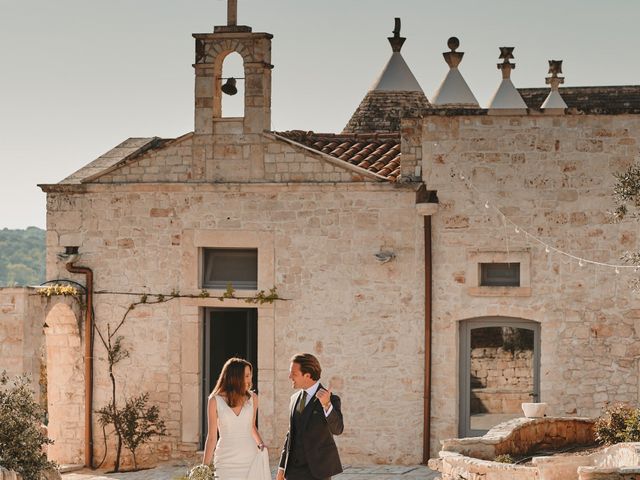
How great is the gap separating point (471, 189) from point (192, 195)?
3705mm

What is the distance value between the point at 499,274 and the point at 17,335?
613cm

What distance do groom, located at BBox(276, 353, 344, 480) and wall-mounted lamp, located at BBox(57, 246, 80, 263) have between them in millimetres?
8885

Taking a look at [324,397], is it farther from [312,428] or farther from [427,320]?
[427,320]

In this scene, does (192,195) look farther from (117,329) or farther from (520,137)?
(520,137)

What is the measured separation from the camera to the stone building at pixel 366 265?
17.0m

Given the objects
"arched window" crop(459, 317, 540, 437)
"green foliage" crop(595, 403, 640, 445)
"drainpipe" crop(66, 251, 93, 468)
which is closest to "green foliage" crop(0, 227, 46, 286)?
"drainpipe" crop(66, 251, 93, 468)

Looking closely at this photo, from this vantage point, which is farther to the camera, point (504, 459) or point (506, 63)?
point (506, 63)

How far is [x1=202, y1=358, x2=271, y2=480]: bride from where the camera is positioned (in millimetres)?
10156

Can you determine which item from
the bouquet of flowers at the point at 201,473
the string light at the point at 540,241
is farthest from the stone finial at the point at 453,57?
the bouquet of flowers at the point at 201,473

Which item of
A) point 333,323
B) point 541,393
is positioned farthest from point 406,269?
point 541,393

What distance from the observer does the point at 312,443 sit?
33.0ft

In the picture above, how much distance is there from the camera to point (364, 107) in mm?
22734

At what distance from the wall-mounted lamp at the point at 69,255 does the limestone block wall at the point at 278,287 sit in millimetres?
109

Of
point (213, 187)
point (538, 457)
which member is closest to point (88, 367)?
point (213, 187)
